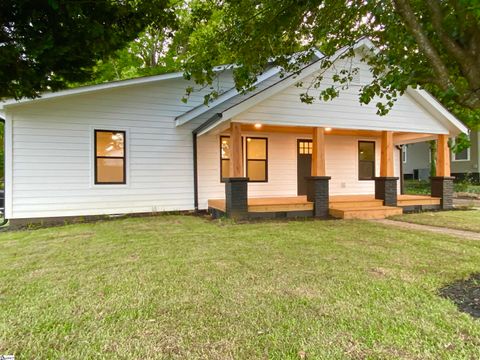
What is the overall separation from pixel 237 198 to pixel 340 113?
4.14 m

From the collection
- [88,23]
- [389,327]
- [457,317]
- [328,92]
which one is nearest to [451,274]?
[457,317]

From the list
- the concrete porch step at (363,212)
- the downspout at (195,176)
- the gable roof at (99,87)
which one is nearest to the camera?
the gable roof at (99,87)

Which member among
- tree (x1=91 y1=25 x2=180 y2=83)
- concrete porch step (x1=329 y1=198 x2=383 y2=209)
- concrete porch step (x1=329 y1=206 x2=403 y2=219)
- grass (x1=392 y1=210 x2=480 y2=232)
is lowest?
grass (x1=392 y1=210 x2=480 y2=232)

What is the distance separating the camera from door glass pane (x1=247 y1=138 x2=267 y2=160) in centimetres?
1112

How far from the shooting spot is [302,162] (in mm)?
11875

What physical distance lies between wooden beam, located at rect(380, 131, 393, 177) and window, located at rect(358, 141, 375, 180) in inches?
102

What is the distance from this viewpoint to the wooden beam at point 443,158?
1053cm

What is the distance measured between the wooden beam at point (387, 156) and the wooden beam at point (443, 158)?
2.08m

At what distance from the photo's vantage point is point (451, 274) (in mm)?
3781

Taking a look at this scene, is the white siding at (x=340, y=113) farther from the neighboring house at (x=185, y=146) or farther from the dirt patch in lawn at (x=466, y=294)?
the dirt patch in lawn at (x=466, y=294)

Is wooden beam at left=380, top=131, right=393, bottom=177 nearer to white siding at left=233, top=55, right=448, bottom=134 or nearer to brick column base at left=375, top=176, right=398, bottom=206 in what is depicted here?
brick column base at left=375, top=176, right=398, bottom=206

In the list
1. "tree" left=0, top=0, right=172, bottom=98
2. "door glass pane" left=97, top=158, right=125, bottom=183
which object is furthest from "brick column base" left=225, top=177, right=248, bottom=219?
"tree" left=0, top=0, right=172, bottom=98

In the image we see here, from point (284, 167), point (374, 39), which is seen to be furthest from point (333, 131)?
point (374, 39)

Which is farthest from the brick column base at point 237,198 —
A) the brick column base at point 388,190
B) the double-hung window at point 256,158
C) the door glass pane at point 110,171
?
the brick column base at point 388,190
